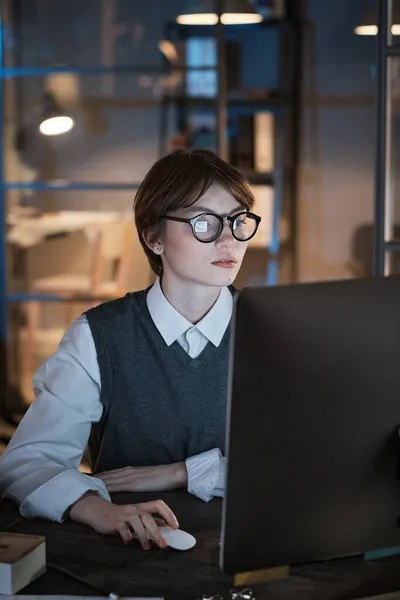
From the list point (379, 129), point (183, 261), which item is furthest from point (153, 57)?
point (183, 261)

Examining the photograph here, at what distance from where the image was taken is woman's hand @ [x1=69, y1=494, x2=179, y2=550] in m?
1.42

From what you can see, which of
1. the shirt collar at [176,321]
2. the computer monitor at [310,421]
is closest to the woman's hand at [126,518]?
the computer monitor at [310,421]

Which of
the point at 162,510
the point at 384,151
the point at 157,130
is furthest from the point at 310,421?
the point at 157,130

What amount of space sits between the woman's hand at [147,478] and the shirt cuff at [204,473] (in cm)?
3

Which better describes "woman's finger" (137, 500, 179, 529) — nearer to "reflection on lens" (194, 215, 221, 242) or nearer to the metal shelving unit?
"reflection on lens" (194, 215, 221, 242)

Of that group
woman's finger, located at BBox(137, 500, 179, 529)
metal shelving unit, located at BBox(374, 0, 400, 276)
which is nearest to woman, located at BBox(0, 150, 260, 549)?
woman's finger, located at BBox(137, 500, 179, 529)

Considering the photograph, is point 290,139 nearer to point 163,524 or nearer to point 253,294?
point 163,524

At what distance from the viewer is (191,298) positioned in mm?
1960

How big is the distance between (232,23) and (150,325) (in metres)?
3.14

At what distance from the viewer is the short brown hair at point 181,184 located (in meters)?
1.90

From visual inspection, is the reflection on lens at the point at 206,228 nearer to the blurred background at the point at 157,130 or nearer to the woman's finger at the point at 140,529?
the woman's finger at the point at 140,529

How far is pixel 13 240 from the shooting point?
4.85 metres

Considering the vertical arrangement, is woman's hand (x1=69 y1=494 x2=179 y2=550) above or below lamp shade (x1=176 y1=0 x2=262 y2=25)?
below

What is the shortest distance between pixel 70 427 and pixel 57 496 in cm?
26
